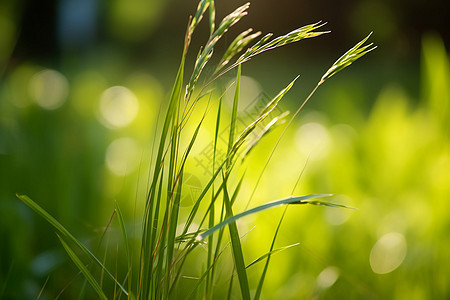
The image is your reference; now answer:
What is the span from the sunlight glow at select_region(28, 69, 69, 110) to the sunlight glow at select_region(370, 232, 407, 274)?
1.20m

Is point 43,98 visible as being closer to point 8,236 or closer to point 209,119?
point 209,119

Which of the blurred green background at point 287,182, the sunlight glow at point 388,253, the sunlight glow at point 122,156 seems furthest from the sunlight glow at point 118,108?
the sunlight glow at point 388,253

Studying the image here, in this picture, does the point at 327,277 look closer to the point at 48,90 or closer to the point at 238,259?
the point at 238,259

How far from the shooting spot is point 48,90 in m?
2.09

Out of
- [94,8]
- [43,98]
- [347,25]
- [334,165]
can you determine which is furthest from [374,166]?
[94,8]

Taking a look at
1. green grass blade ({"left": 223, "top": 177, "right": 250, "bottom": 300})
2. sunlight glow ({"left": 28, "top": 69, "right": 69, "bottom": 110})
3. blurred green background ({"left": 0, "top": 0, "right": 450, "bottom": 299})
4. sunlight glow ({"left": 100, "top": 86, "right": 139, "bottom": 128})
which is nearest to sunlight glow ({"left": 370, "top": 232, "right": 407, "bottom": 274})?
blurred green background ({"left": 0, "top": 0, "right": 450, "bottom": 299})

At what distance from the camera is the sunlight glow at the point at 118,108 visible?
1703mm

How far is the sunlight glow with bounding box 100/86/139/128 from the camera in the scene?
1.70 metres

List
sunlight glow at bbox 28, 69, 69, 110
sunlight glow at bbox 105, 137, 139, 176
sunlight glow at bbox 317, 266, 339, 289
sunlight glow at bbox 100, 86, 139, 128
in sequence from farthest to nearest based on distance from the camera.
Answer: sunlight glow at bbox 28, 69, 69, 110 < sunlight glow at bbox 100, 86, 139, 128 < sunlight glow at bbox 105, 137, 139, 176 < sunlight glow at bbox 317, 266, 339, 289

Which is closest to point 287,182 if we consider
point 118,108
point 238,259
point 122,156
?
point 122,156

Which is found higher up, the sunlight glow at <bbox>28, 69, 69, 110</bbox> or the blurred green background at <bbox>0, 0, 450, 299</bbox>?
the sunlight glow at <bbox>28, 69, 69, 110</bbox>

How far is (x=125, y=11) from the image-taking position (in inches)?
225

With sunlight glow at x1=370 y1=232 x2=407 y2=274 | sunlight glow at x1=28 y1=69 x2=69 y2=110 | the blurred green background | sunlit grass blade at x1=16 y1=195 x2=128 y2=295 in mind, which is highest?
sunlight glow at x1=28 y1=69 x2=69 y2=110

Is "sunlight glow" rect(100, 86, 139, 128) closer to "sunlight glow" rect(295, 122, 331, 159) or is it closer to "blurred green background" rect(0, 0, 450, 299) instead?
"blurred green background" rect(0, 0, 450, 299)
